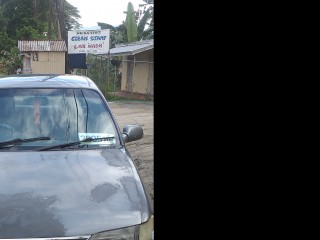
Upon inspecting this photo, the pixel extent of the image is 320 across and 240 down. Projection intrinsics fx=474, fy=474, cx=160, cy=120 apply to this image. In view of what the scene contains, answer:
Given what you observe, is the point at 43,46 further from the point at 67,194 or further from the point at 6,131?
the point at 67,194

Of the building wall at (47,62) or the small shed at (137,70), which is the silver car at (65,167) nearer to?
the small shed at (137,70)

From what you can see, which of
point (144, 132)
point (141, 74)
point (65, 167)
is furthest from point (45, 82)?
point (141, 74)

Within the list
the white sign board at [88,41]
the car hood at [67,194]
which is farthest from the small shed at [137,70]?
the car hood at [67,194]

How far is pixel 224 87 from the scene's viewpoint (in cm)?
109

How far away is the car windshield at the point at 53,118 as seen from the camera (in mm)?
3932

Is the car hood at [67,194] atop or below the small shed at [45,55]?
below

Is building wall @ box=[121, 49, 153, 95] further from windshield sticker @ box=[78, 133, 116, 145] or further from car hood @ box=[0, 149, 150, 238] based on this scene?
car hood @ box=[0, 149, 150, 238]

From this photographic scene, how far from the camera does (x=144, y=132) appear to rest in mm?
11016

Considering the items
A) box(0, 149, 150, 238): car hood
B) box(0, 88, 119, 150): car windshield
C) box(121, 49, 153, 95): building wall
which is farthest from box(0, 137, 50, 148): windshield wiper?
box(121, 49, 153, 95): building wall

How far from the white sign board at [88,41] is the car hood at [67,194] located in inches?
704

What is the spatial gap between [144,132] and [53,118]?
272 inches

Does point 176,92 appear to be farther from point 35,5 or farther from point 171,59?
point 35,5

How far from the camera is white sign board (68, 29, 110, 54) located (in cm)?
2127

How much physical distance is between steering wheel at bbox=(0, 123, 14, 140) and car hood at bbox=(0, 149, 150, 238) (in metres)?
0.33
